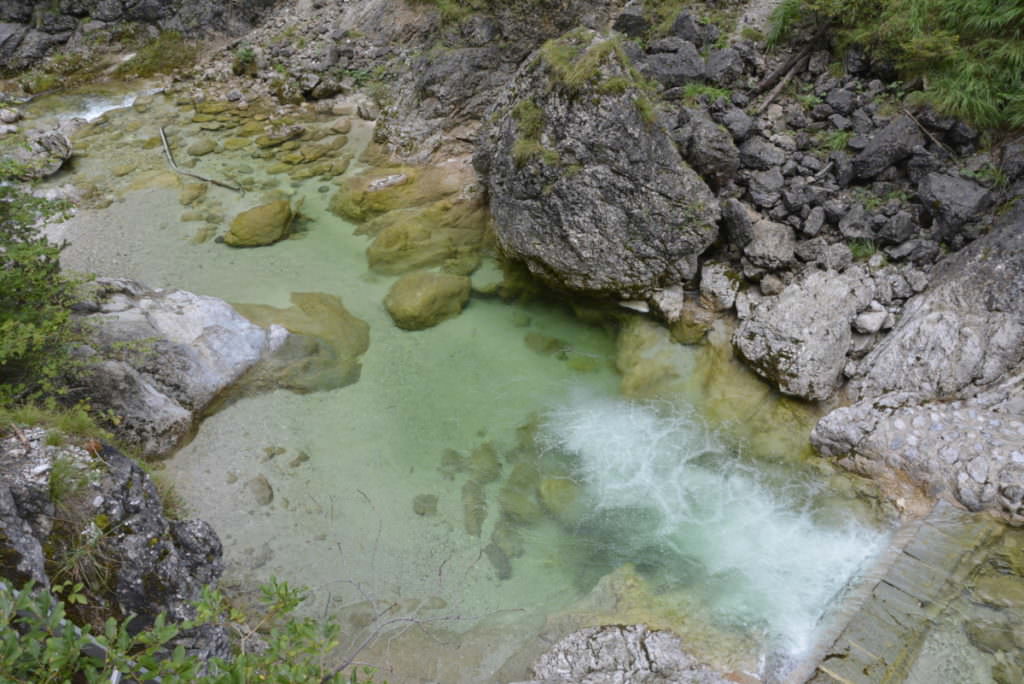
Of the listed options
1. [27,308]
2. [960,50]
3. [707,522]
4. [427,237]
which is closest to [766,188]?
[960,50]

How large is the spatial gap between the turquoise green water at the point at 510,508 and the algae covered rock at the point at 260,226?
1799 mm

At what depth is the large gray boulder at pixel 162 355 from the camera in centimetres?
747

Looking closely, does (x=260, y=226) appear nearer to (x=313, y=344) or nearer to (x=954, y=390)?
(x=313, y=344)

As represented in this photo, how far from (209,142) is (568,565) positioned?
12641 millimetres

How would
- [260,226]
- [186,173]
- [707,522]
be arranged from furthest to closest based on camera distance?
[186,173]
[260,226]
[707,522]

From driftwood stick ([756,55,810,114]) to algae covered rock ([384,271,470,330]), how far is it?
5606 millimetres

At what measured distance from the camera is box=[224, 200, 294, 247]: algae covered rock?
11328mm

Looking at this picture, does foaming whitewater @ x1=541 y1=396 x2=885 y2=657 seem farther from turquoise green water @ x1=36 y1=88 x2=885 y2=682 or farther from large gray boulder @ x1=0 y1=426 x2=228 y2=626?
large gray boulder @ x1=0 y1=426 x2=228 y2=626

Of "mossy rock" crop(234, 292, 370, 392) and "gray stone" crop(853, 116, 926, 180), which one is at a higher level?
"gray stone" crop(853, 116, 926, 180)

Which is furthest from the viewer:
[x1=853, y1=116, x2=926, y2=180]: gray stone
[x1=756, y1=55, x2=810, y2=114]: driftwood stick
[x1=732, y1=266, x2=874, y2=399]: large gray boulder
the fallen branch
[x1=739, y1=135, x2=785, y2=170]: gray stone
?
the fallen branch

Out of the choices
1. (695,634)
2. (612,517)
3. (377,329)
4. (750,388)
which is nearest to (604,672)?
(695,634)

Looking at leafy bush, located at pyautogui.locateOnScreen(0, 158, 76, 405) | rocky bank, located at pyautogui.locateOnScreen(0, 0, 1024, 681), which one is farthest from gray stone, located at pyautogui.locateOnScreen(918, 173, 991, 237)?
leafy bush, located at pyautogui.locateOnScreen(0, 158, 76, 405)

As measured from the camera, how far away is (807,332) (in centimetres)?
805

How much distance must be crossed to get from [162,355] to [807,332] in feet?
27.7
